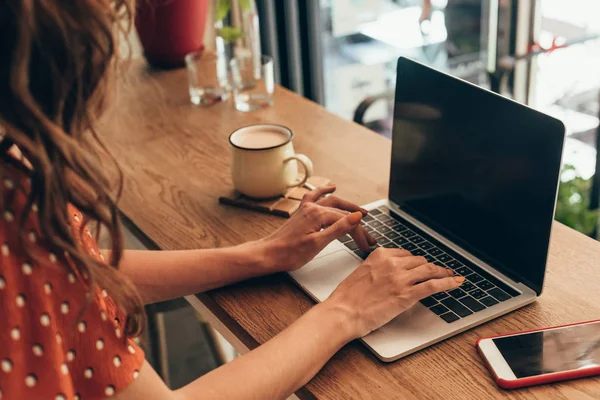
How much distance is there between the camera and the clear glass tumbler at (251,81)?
1720 mm

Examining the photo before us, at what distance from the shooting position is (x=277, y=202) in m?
1.28

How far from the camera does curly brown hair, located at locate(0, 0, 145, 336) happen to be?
2.04 feet

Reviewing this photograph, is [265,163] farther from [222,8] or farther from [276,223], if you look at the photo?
[222,8]

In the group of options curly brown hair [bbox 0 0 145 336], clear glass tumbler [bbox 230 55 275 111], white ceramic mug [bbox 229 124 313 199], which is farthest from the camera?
clear glass tumbler [bbox 230 55 275 111]

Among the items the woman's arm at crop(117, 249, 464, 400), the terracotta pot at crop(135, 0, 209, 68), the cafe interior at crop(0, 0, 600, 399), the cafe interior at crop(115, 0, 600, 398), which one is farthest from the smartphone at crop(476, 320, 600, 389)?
the terracotta pot at crop(135, 0, 209, 68)

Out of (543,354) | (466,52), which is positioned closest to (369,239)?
(543,354)

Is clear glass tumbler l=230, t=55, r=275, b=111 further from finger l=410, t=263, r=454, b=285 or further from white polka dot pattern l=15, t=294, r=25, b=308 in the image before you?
white polka dot pattern l=15, t=294, r=25, b=308

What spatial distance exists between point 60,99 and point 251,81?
112 cm

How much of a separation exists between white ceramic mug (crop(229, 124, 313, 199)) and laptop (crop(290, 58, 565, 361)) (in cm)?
17

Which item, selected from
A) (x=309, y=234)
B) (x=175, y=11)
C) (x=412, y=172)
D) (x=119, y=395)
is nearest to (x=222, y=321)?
(x=309, y=234)

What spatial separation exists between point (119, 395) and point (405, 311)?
400 millimetres

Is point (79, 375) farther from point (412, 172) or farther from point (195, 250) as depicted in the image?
point (412, 172)

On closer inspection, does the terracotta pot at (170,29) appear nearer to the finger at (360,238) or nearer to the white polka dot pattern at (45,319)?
the finger at (360,238)

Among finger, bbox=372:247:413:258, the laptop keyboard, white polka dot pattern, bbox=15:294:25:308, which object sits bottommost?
the laptop keyboard
